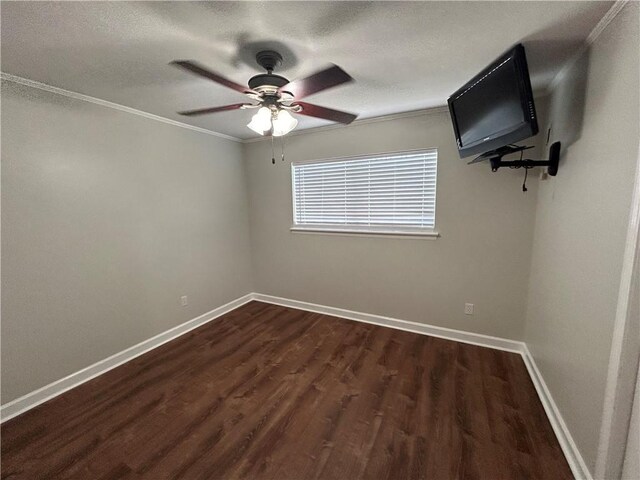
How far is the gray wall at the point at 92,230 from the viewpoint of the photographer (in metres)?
1.79

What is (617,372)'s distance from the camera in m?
1.09

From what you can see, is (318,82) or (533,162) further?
(533,162)

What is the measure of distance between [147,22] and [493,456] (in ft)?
9.33

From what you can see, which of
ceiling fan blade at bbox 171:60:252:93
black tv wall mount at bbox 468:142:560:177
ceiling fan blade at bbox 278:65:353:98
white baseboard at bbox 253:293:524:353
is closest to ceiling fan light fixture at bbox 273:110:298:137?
ceiling fan blade at bbox 278:65:353:98

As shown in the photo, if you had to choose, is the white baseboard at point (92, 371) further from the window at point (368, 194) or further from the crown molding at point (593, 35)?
the crown molding at point (593, 35)

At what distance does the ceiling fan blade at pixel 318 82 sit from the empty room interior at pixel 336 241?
0.04 ft

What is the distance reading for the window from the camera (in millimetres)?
2678

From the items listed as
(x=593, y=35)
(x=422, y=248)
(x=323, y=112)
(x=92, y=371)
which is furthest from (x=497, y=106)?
(x=92, y=371)

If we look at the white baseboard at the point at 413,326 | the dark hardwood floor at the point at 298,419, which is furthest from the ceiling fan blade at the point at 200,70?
the white baseboard at the point at 413,326

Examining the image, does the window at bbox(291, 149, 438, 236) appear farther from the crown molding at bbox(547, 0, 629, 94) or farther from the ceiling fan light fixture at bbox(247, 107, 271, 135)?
the ceiling fan light fixture at bbox(247, 107, 271, 135)

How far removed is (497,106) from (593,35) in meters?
0.50

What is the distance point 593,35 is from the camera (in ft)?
4.42

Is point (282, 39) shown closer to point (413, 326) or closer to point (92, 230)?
point (92, 230)

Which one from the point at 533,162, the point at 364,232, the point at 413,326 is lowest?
the point at 413,326
